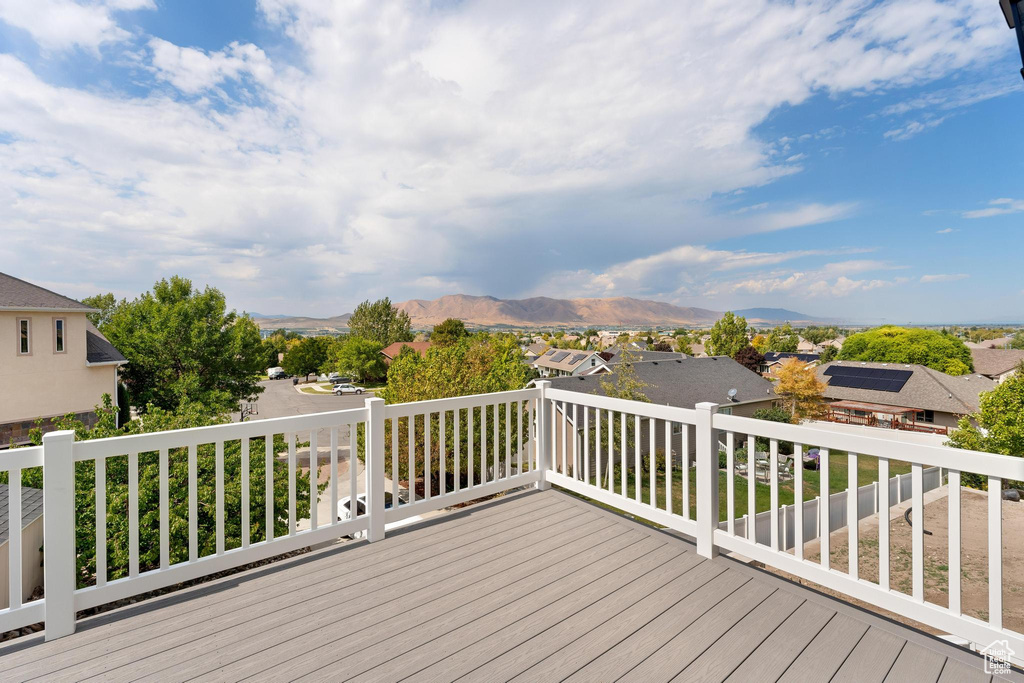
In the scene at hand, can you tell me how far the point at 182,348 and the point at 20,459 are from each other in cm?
2437

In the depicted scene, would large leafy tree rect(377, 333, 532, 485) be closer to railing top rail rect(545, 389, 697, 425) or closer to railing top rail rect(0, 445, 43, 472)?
railing top rail rect(545, 389, 697, 425)

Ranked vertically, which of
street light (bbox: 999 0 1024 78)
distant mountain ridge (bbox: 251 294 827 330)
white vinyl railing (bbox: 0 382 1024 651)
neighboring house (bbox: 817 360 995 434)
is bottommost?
neighboring house (bbox: 817 360 995 434)

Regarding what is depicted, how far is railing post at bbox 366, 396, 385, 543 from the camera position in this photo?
9.07ft

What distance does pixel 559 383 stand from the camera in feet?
62.3

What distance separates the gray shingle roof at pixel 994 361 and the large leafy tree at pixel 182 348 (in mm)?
78277

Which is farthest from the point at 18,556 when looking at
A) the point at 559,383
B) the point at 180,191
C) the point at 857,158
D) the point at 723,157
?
the point at 857,158

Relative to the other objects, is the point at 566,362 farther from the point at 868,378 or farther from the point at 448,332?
the point at 868,378

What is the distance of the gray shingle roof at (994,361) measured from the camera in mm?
52478

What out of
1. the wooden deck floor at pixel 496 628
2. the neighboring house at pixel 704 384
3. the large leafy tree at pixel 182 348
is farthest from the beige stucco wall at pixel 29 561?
the neighboring house at pixel 704 384

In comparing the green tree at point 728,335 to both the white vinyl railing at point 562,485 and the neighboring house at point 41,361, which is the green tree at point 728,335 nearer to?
the neighboring house at point 41,361

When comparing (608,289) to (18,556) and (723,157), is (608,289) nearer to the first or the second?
(723,157)

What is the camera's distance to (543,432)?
12.0 ft

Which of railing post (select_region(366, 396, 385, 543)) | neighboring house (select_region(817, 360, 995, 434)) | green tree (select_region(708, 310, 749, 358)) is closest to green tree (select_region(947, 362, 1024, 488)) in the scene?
neighboring house (select_region(817, 360, 995, 434))

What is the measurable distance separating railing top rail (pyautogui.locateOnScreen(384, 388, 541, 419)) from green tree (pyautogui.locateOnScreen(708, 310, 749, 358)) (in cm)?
5898
